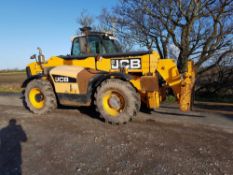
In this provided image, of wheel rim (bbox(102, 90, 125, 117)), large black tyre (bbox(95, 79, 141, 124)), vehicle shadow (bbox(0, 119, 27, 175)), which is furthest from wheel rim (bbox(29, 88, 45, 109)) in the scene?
wheel rim (bbox(102, 90, 125, 117))

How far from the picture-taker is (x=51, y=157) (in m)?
4.35

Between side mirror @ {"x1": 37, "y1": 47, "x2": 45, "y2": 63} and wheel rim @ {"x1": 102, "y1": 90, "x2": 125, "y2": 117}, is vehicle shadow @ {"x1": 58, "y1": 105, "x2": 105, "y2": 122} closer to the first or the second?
wheel rim @ {"x1": 102, "y1": 90, "x2": 125, "y2": 117}

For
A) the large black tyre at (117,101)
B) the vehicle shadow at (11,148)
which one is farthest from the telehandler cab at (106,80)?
the vehicle shadow at (11,148)

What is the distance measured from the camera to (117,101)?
6184 mm

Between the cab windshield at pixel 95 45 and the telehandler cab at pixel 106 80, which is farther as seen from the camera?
the cab windshield at pixel 95 45

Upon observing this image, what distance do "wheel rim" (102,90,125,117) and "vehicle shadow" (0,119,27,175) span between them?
2.02 metres

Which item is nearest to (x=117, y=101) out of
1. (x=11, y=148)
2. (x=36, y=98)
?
(x=11, y=148)

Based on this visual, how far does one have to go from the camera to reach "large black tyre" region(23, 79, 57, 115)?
7.15m

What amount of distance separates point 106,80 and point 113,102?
1.88 feet

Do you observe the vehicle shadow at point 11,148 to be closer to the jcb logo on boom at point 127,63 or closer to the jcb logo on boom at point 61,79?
the jcb logo on boom at point 61,79

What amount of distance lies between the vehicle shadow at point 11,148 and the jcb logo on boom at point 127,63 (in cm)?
281

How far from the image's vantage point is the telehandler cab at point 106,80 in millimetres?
6062

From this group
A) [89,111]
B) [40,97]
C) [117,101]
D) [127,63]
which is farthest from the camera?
[89,111]

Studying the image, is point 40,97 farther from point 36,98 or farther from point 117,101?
point 117,101
